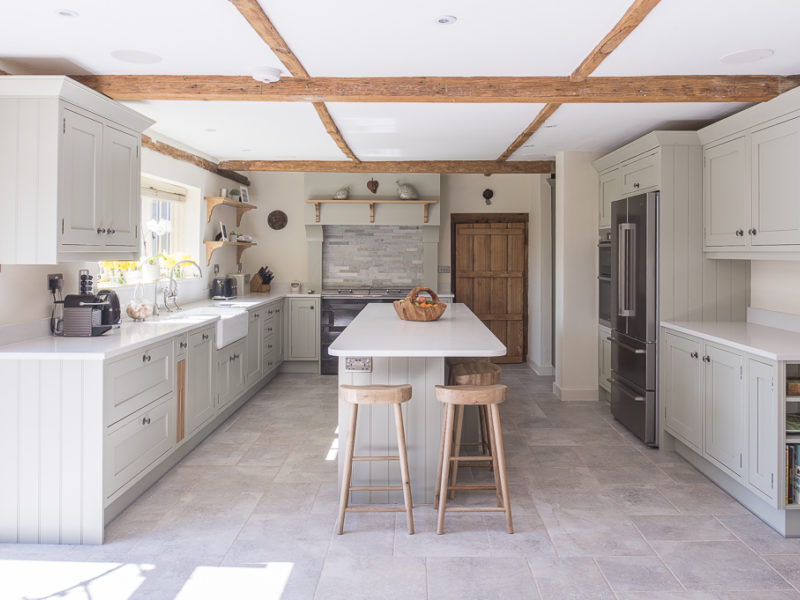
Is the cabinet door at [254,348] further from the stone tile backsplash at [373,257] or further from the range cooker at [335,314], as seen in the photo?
the stone tile backsplash at [373,257]

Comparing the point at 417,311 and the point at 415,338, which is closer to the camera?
the point at 415,338

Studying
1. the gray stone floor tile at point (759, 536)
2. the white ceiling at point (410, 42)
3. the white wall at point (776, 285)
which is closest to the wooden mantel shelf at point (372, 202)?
the white ceiling at point (410, 42)

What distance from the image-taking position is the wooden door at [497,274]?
25.5 ft

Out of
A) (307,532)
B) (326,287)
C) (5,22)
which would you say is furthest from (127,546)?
(326,287)

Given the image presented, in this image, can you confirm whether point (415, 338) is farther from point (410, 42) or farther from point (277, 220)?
point (277, 220)

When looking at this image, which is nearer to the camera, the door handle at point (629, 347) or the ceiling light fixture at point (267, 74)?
the ceiling light fixture at point (267, 74)

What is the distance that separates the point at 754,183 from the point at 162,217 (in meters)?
4.79

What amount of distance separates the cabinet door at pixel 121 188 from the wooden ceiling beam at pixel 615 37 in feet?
8.80

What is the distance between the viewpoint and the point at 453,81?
356 centimetres

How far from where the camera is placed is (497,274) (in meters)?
7.82

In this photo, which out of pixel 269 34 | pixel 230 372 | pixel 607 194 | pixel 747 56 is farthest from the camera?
pixel 607 194

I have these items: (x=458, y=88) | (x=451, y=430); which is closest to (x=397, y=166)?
(x=458, y=88)

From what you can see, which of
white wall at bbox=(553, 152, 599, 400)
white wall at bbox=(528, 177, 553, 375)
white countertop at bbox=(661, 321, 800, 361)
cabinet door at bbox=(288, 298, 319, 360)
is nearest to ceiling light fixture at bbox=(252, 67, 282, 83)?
white countertop at bbox=(661, 321, 800, 361)

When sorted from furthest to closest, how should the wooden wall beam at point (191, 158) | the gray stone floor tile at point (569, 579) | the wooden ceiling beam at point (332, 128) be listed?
1. the wooden wall beam at point (191, 158)
2. the wooden ceiling beam at point (332, 128)
3. the gray stone floor tile at point (569, 579)
